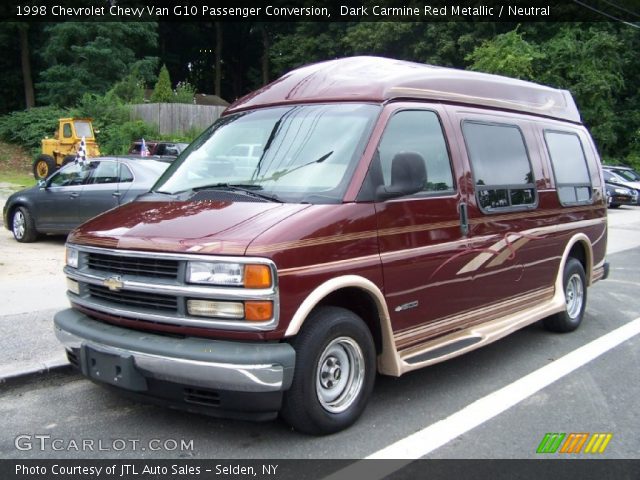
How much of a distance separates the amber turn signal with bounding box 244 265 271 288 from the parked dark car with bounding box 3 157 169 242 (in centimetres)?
715

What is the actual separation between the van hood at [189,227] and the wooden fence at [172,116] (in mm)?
28430

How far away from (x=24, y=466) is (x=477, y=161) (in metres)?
3.91

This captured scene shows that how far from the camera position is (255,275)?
3.44 m

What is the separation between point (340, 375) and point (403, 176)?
53.3 inches

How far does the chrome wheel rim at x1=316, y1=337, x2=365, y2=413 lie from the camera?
3.86 meters

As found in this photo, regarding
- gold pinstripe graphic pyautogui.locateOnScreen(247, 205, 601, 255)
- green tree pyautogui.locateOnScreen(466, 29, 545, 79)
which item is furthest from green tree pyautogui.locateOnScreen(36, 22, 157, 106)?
gold pinstripe graphic pyautogui.locateOnScreen(247, 205, 601, 255)

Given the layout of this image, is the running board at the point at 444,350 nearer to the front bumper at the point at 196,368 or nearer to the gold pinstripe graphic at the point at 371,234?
the gold pinstripe graphic at the point at 371,234

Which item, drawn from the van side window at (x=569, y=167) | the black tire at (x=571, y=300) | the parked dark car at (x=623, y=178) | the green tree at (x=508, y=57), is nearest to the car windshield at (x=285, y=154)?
the van side window at (x=569, y=167)

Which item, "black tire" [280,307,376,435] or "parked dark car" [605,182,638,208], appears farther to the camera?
"parked dark car" [605,182,638,208]

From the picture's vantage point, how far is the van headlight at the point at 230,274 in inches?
136

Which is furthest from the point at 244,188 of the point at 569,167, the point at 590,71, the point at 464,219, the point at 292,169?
the point at 590,71

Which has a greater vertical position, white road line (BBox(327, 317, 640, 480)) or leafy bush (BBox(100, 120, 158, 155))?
leafy bush (BBox(100, 120, 158, 155))

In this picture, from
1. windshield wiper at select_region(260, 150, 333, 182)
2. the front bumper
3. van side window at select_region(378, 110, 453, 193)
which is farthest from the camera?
van side window at select_region(378, 110, 453, 193)

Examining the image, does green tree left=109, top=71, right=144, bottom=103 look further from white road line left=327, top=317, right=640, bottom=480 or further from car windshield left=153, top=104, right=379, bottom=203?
white road line left=327, top=317, right=640, bottom=480
